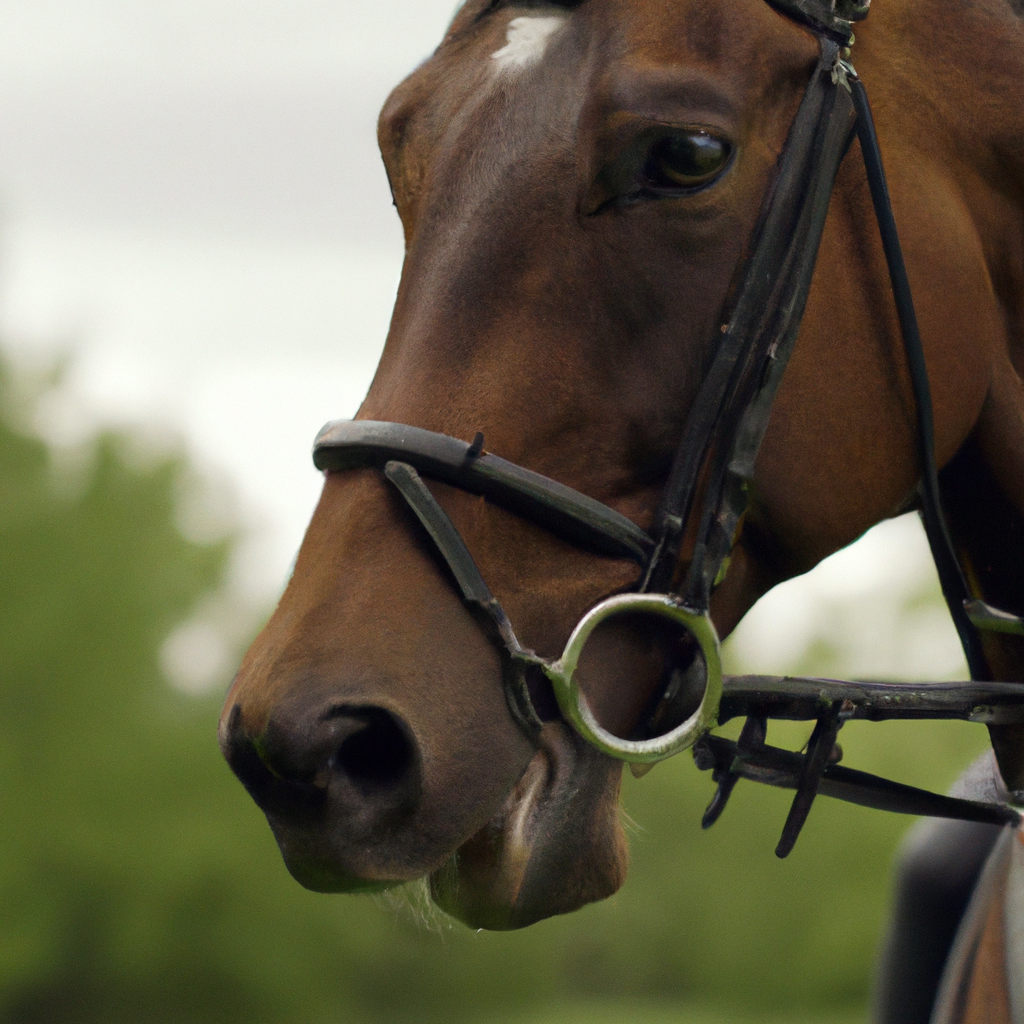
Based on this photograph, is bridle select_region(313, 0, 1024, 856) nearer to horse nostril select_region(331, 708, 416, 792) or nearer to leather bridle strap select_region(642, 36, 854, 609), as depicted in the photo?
leather bridle strap select_region(642, 36, 854, 609)

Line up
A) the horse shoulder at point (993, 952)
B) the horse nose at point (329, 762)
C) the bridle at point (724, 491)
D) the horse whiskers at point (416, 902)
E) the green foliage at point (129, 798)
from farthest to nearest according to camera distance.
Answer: the green foliage at point (129, 798)
the horse shoulder at point (993, 952)
the horse whiskers at point (416, 902)
the bridle at point (724, 491)
the horse nose at point (329, 762)

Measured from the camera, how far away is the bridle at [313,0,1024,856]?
66.7 inches

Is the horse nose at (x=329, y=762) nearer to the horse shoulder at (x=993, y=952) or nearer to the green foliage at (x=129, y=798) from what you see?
the horse shoulder at (x=993, y=952)

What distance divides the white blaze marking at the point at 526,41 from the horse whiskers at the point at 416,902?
123cm

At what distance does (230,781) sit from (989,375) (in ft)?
78.8

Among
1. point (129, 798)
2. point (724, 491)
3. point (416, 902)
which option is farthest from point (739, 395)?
point (129, 798)

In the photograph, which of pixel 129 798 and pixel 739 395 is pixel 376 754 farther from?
pixel 129 798

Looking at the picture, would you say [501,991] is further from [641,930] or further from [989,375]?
[989,375]

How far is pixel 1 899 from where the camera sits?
850 inches

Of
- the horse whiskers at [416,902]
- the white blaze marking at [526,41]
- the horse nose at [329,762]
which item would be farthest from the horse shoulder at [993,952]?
the white blaze marking at [526,41]

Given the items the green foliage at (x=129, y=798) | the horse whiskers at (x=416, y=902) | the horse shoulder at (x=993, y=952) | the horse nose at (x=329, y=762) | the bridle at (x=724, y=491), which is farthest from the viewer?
the green foliage at (x=129, y=798)

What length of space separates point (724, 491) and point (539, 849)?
1.92ft

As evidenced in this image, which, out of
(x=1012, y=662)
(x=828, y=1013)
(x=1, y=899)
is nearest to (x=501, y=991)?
(x=828, y=1013)

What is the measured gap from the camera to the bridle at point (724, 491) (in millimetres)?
1693
